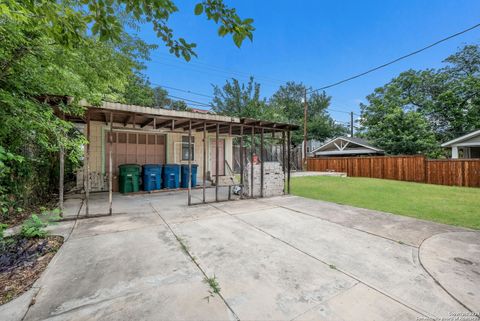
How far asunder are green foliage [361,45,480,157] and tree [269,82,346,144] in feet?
12.3

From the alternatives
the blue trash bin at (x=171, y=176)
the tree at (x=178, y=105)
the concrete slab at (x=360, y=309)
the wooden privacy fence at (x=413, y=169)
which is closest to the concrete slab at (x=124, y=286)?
the concrete slab at (x=360, y=309)

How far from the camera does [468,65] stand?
20594 millimetres

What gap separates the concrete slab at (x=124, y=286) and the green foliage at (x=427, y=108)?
59.6 feet

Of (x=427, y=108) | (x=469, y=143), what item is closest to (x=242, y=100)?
(x=469, y=143)

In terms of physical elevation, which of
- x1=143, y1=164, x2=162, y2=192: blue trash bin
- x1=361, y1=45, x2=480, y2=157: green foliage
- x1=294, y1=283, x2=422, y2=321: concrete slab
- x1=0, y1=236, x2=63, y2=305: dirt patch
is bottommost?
x1=294, y1=283, x2=422, y2=321: concrete slab

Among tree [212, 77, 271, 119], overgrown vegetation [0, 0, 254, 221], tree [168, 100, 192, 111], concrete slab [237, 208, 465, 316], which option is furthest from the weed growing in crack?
tree [168, 100, 192, 111]

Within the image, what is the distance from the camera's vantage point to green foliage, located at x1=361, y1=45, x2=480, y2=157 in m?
15.5

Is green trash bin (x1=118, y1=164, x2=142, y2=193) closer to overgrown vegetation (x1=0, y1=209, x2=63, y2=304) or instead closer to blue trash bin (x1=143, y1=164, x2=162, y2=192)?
blue trash bin (x1=143, y1=164, x2=162, y2=192)

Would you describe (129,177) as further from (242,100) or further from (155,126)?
Result: (242,100)

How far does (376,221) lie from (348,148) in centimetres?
1724

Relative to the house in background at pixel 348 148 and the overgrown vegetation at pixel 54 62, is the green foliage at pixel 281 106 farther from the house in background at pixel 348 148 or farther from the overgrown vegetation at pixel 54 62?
the overgrown vegetation at pixel 54 62

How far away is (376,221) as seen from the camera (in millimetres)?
4422

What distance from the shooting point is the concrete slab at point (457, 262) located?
6.82 ft

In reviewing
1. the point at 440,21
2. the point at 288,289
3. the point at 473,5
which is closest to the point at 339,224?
the point at 288,289
